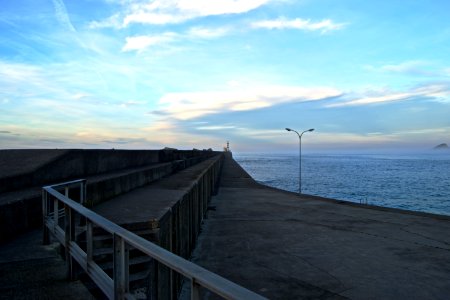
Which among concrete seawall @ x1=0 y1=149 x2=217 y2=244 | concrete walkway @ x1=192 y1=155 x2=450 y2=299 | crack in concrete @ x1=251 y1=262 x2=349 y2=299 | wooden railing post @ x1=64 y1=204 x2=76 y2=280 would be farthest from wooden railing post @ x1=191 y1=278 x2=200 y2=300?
crack in concrete @ x1=251 y1=262 x2=349 y2=299

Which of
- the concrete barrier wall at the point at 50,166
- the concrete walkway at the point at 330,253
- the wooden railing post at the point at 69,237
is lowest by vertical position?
the concrete walkway at the point at 330,253

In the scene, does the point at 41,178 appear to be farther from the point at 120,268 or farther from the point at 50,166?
the point at 120,268

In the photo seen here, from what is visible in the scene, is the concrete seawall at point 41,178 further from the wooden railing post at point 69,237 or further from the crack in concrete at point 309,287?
the crack in concrete at point 309,287

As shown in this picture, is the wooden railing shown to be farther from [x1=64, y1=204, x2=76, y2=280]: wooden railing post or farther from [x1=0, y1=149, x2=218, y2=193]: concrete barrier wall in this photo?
[x1=0, y1=149, x2=218, y2=193]: concrete barrier wall

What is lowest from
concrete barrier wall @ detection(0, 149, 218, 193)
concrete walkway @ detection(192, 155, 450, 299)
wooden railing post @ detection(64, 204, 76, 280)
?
Result: concrete walkway @ detection(192, 155, 450, 299)

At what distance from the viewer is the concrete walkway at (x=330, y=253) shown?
23.9ft

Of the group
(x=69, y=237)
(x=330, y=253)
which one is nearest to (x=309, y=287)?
(x=330, y=253)

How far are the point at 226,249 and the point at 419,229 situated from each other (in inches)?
283

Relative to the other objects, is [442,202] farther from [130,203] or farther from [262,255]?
[130,203]

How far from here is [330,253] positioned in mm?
9602

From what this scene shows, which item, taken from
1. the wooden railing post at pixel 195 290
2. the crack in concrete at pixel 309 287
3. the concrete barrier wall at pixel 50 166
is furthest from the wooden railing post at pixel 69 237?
the crack in concrete at pixel 309 287

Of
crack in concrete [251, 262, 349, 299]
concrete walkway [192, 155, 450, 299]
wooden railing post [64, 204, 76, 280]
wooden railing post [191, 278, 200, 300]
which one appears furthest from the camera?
concrete walkway [192, 155, 450, 299]

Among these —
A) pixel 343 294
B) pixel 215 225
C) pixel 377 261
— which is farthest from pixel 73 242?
pixel 215 225

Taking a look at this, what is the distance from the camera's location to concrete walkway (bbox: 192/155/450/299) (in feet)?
23.9
